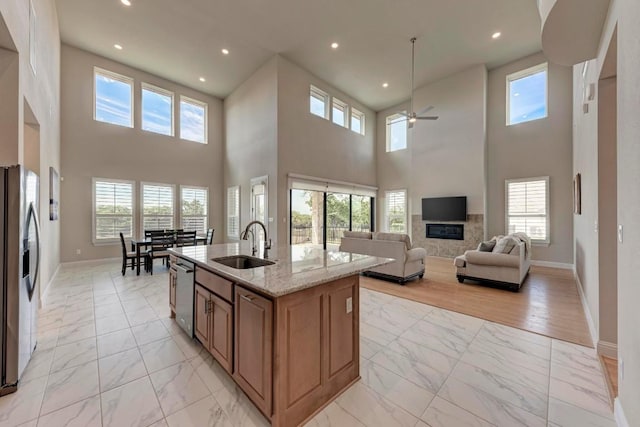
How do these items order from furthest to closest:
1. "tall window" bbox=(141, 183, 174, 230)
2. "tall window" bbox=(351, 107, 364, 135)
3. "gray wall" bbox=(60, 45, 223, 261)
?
"tall window" bbox=(351, 107, 364, 135), "tall window" bbox=(141, 183, 174, 230), "gray wall" bbox=(60, 45, 223, 261)

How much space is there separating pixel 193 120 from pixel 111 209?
3.57 meters

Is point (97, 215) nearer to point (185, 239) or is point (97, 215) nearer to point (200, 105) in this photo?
point (185, 239)

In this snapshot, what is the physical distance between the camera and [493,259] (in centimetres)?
449

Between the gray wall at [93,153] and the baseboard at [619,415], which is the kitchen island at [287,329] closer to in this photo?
the baseboard at [619,415]

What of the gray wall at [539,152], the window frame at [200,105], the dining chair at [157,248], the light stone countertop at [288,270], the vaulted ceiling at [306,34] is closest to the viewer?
the light stone countertop at [288,270]

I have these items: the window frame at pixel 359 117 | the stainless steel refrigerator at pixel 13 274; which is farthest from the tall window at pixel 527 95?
the stainless steel refrigerator at pixel 13 274

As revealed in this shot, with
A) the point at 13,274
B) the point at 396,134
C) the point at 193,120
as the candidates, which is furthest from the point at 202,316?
the point at 396,134

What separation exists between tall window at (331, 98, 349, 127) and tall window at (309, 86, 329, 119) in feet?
0.95

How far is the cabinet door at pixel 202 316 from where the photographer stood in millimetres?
2248

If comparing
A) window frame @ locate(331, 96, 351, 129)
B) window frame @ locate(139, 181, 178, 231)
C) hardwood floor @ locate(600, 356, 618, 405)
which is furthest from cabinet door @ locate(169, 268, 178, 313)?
window frame @ locate(331, 96, 351, 129)

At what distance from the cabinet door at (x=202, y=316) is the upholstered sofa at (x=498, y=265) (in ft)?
14.6

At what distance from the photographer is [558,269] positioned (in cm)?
603

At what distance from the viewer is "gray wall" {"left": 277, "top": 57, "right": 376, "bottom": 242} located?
6750 mm

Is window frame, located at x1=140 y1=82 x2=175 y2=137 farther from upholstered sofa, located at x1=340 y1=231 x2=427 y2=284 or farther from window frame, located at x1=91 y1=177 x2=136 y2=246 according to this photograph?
upholstered sofa, located at x1=340 y1=231 x2=427 y2=284
